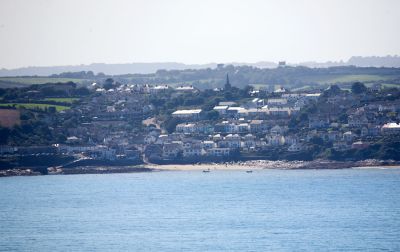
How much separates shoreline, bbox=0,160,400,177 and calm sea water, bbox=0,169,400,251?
1679mm

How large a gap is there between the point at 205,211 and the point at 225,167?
25.1m

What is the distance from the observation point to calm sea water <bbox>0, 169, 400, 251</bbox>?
45875mm

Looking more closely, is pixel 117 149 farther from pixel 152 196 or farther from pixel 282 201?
pixel 282 201

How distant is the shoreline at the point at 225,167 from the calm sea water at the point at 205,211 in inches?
66.1

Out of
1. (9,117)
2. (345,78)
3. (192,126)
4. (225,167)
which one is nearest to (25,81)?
(345,78)

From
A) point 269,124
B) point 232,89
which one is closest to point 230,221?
point 269,124

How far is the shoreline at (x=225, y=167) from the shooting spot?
78.7m

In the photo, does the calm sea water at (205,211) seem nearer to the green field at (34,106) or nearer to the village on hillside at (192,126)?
the village on hillside at (192,126)

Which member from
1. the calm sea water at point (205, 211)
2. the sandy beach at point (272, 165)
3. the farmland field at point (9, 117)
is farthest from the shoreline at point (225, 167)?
the farmland field at point (9, 117)

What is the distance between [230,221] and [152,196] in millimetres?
12582

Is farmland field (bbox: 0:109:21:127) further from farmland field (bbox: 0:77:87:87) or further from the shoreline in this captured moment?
farmland field (bbox: 0:77:87:87)

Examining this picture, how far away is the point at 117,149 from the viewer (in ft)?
278

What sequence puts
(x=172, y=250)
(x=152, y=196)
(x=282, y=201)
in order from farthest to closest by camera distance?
1. (x=152, y=196)
2. (x=282, y=201)
3. (x=172, y=250)

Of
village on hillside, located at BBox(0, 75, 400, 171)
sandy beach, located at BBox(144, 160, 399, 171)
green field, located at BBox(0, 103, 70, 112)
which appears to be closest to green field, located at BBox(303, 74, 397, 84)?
village on hillside, located at BBox(0, 75, 400, 171)
